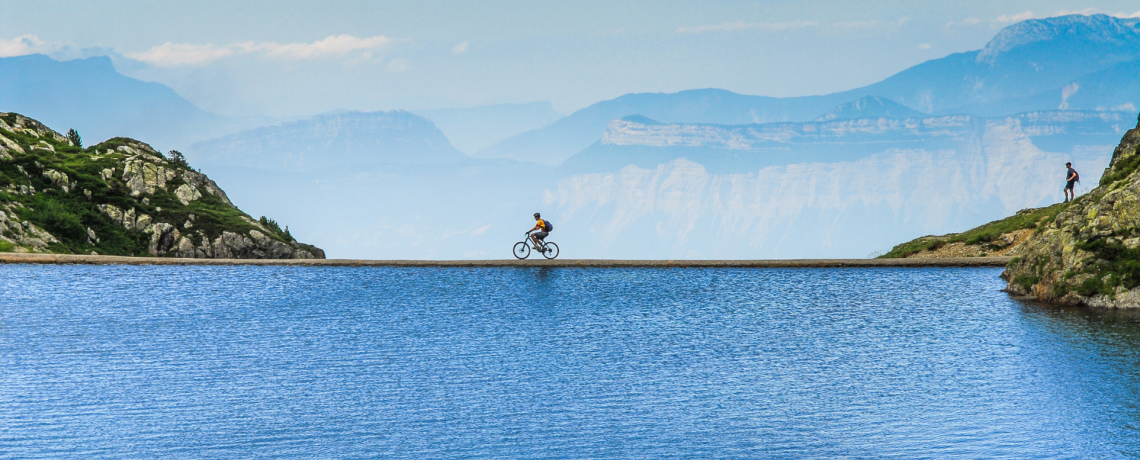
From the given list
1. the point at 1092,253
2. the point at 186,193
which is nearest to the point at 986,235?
the point at 1092,253

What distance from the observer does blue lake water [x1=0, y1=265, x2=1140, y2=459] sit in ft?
73.8

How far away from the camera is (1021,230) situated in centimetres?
6097

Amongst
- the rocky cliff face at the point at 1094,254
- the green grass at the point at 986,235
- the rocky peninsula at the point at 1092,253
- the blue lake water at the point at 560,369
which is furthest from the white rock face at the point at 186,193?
the rocky cliff face at the point at 1094,254

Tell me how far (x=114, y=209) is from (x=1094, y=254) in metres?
60.9

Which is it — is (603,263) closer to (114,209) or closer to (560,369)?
(560,369)

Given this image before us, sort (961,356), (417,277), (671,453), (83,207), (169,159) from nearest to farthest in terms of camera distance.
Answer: (671,453) < (961,356) < (417,277) < (83,207) < (169,159)

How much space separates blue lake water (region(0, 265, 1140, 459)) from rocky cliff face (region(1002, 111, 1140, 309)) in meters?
1.61

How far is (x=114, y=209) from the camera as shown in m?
66.4

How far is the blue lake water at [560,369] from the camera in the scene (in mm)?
22500

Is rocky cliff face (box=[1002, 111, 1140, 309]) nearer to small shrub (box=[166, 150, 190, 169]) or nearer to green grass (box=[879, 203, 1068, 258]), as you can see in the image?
green grass (box=[879, 203, 1068, 258])

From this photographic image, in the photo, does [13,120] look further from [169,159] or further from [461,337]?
[461,337]

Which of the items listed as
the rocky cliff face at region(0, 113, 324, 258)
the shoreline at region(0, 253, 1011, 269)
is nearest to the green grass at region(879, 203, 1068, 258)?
the shoreline at region(0, 253, 1011, 269)

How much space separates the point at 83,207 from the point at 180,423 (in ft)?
159

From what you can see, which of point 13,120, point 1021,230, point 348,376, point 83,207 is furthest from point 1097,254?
point 13,120
